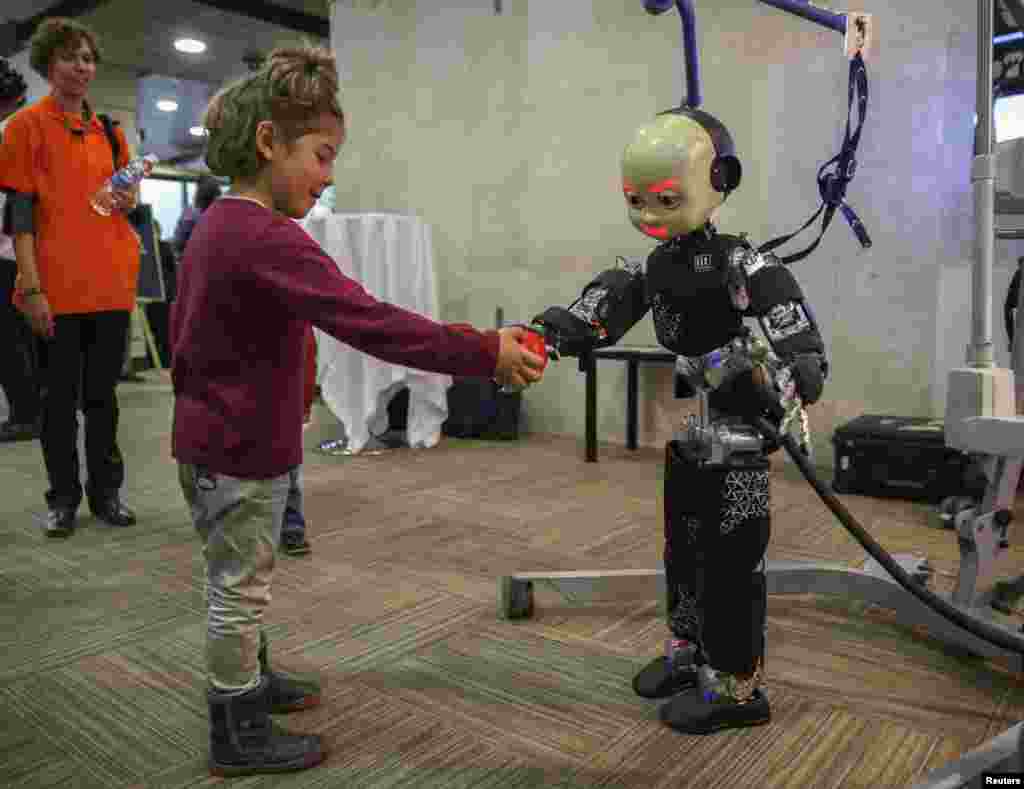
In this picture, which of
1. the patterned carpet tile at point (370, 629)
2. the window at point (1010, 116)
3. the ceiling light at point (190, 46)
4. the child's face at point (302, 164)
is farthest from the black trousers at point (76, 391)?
Result: the ceiling light at point (190, 46)

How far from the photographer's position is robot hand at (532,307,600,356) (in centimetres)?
133

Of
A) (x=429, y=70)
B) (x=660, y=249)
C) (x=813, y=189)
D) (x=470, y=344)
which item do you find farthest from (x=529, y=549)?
(x=429, y=70)

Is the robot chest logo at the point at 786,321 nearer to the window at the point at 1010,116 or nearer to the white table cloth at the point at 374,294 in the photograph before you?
the window at the point at 1010,116

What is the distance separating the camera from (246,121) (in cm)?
109

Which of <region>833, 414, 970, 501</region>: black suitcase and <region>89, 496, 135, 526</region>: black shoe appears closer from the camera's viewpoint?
<region>89, 496, 135, 526</region>: black shoe

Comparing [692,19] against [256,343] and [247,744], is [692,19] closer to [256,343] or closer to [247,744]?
[256,343]

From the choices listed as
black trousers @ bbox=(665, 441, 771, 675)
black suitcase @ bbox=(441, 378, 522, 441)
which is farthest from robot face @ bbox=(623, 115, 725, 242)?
black suitcase @ bbox=(441, 378, 522, 441)

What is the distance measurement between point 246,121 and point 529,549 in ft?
4.61

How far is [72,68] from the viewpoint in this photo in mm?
2168

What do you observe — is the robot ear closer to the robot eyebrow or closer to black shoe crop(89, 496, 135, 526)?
the robot eyebrow

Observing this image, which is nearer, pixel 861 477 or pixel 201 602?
pixel 201 602

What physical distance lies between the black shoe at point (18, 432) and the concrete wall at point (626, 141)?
197cm

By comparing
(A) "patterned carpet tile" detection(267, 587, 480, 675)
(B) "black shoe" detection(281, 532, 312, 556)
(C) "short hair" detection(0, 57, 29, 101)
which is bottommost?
(A) "patterned carpet tile" detection(267, 587, 480, 675)

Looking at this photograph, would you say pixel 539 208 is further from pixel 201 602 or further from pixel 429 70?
pixel 201 602
